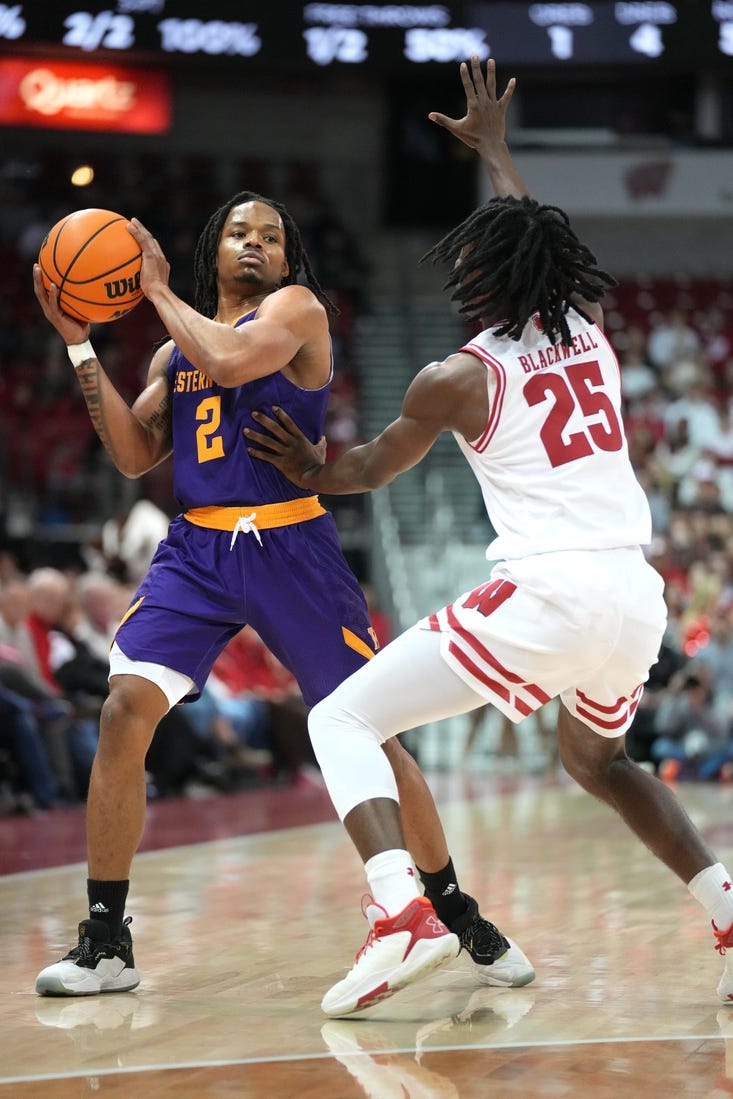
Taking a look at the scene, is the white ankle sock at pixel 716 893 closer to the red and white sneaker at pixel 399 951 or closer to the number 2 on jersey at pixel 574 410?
the red and white sneaker at pixel 399 951

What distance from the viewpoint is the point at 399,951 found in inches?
145

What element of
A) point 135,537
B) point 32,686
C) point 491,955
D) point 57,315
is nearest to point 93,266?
point 57,315

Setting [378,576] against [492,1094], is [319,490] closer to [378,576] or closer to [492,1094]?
[492,1094]

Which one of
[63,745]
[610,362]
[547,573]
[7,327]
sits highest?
[7,327]

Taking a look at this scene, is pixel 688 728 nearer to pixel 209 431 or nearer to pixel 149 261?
pixel 209 431

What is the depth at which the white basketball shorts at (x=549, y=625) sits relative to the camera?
12.3ft

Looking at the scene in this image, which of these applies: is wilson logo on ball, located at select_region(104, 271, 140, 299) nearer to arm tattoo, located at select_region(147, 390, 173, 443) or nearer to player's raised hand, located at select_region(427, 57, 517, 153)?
arm tattoo, located at select_region(147, 390, 173, 443)

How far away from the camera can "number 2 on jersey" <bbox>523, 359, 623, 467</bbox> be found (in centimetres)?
386

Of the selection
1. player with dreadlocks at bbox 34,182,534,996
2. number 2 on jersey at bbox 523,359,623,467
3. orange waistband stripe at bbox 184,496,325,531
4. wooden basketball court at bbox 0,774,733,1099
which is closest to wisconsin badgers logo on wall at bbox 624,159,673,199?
wooden basketball court at bbox 0,774,733,1099

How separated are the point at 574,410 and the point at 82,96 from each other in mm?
14659

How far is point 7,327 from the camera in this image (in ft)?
56.6

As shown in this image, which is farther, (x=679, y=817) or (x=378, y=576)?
(x=378, y=576)

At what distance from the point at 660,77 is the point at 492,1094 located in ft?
62.7

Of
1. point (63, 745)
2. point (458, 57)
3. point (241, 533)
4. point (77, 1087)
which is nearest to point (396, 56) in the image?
point (458, 57)
